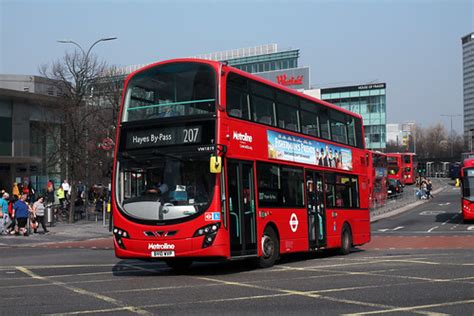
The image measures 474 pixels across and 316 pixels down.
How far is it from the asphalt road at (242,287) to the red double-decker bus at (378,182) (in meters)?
31.3

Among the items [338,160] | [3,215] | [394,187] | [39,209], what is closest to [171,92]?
[338,160]

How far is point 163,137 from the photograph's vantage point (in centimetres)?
1315

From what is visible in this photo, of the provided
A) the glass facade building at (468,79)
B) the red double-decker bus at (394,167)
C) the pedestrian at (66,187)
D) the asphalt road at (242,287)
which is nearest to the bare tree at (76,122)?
the pedestrian at (66,187)

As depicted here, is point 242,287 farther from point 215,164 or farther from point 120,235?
point 120,235

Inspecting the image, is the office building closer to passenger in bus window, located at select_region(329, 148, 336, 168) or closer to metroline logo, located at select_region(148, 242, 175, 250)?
passenger in bus window, located at select_region(329, 148, 336, 168)

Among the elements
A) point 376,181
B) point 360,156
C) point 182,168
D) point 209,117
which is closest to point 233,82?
point 209,117

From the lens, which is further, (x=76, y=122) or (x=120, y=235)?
(x=76, y=122)

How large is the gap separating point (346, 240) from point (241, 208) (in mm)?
6939

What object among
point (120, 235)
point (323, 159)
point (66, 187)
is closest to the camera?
point (120, 235)

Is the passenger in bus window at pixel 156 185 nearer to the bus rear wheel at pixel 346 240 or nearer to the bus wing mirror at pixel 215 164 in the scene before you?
the bus wing mirror at pixel 215 164

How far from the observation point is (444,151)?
14188cm

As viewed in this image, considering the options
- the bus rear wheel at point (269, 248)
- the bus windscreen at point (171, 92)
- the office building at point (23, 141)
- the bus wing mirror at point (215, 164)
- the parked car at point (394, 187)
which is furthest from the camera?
the parked car at point (394, 187)

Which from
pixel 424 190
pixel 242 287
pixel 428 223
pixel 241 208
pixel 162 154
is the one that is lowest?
pixel 428 223

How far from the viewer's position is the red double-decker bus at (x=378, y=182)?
49094 millimetres
